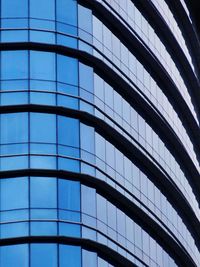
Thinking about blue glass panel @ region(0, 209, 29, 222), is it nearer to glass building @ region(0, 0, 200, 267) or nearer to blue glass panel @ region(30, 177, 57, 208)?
glass building @ region(0, 0, 200, 267)

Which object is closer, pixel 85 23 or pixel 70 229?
pixel 70 229

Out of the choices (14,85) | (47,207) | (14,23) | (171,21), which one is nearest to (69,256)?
(47,207)

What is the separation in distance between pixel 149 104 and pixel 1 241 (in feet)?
46.4

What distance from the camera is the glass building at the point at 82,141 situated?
4803cm

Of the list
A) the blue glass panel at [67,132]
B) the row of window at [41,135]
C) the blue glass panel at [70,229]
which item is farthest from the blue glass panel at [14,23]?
the blue glass panel at [70,229]

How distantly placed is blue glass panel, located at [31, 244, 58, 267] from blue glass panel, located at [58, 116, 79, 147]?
4674 mm

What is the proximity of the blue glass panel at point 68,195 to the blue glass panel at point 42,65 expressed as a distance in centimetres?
477

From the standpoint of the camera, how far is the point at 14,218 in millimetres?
47719

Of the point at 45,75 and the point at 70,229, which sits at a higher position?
the point at 45,75

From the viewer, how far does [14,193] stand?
158ft

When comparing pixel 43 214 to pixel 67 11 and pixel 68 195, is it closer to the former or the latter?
pixel 68 195

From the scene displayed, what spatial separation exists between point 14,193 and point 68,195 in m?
2.26

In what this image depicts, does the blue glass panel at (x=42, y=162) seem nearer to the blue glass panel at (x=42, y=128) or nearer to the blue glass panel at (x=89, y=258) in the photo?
the blue glass panel at (x=42, y=128)

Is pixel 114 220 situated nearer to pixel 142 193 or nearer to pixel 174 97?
pixel 142 193
